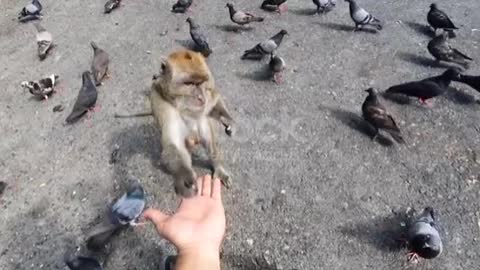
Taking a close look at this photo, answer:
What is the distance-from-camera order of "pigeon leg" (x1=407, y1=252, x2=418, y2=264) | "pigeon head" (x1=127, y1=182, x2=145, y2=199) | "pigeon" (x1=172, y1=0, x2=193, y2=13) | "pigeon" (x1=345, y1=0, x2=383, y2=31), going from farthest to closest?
"pigeon" (x1=172, y1=0, x2=193, y2=13)
"pigeon" (x1=345, y1=0, x2=383, y2=31)
"pigeon head" (x1=127, y1=182, x2=145, y2=199)
"pigeon leg" (x1=407, y1=252, x2=418, y2=264)

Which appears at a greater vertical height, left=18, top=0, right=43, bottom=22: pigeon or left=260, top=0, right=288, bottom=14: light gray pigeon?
left=260, top=0, right=288, bottom=14: light gray pigeon

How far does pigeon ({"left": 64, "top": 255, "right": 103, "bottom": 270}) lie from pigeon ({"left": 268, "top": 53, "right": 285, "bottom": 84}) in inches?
150

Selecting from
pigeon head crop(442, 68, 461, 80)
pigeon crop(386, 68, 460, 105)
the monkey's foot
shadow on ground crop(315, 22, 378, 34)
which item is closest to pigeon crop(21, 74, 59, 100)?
the monkey's foot

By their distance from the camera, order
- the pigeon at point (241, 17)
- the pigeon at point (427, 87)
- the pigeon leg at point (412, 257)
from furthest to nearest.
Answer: the pigeon at point (241, 17), the pigeon at point (427, 87), the pigeon leg at point (412, 257)

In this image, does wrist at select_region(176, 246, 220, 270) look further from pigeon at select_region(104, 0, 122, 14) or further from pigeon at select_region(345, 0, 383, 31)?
pigeon at select_region(104, 0, 122, 14)

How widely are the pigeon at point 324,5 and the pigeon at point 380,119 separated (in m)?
3.20

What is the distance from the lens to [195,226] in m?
3.54

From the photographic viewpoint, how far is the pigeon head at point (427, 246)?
14.5ft

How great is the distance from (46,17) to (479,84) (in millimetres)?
7983

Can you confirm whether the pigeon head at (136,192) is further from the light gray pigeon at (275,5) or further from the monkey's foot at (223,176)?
the light gray pigeon at (275,5)

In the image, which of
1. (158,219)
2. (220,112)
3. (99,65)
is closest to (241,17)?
(99,65)

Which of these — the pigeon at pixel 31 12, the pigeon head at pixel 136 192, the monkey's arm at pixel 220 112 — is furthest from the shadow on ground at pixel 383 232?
A: the pigeon at pixel 31 12

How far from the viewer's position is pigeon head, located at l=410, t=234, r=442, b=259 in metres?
4.41

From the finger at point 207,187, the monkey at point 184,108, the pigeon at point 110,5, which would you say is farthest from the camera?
the pigeon at point 110,5
